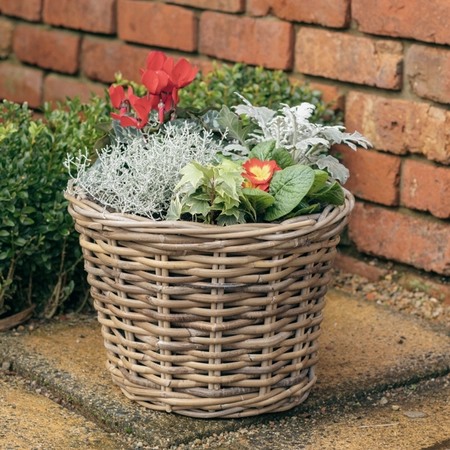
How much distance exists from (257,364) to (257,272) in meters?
0.23

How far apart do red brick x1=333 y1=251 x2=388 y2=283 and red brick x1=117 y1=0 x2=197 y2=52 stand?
99cm

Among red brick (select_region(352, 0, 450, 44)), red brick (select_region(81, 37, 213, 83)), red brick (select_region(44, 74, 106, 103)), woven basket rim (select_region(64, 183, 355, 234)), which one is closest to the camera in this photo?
woven basket rim (select_region(64, 183, 355, 234))

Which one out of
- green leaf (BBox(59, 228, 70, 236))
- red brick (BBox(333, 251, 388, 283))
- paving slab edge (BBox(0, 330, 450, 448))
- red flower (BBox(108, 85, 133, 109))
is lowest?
paving slab edge (BBox(0, 330, 450, 448))

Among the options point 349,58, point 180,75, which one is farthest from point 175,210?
point 349,58

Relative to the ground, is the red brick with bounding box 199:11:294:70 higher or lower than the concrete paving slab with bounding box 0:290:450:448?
higher

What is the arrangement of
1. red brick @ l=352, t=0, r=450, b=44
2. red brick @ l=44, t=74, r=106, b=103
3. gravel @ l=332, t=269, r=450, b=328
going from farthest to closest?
red brick @ l=44, t=74, r=106, b=103
gravel @ l=332, t=269, r=450, b=328
red brick @ l=352, t=0, r=450, b=44

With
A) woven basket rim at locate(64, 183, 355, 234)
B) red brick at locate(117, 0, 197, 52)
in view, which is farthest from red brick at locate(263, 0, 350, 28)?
woven basket rim at locate(64, 183, 355, 234)

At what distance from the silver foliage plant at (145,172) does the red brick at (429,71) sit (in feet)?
2.78

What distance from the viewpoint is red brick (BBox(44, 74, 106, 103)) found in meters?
3.69

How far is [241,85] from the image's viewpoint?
2904 millimetres

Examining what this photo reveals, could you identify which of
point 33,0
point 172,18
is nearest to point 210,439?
point 172,18

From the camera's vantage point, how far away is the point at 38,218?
2.38 meters

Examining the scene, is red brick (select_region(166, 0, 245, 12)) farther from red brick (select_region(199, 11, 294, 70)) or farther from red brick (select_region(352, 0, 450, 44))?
red brick (select_region(352, 0, 450, 44))

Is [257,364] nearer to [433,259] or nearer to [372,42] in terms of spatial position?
[433,259]
